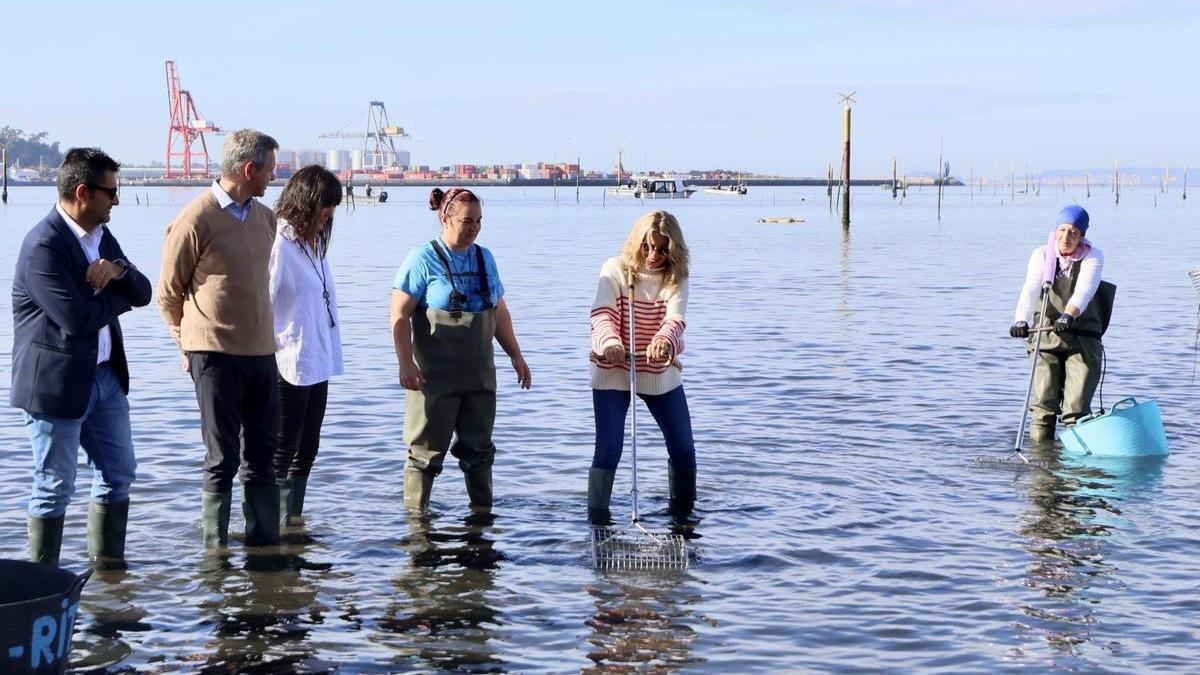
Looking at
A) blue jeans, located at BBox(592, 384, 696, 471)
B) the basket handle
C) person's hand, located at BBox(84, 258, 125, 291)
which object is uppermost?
person's hand, located at BBox(84, 258, 125, 291)

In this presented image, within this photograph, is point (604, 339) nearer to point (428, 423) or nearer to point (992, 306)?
point (428, 423)

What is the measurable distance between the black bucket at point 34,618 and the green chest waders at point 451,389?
9.03ft

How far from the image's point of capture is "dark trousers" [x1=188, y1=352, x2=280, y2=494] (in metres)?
6.80

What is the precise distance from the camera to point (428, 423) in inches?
314

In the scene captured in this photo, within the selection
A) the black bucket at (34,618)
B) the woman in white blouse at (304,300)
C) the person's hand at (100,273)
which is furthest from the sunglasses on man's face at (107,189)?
the black bucket at (34,618)

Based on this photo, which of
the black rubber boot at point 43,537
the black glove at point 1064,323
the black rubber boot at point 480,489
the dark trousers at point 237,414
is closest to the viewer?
the black rubber boot at point 43,537

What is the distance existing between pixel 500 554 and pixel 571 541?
48 cm

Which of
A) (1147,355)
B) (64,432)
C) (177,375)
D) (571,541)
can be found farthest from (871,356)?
(64,432)

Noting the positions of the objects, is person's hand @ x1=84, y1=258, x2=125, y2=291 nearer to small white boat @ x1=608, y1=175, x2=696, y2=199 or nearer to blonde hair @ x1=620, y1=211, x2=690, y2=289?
blonde hair @ x1=620, y1=211, x2=690, y2=289

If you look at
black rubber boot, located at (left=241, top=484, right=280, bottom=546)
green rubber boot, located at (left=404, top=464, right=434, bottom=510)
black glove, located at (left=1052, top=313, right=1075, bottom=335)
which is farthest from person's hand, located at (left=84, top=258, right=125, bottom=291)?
black glove, located at (left=1052, top=313, right=1075, bottom=335)

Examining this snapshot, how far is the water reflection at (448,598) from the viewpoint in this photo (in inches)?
245

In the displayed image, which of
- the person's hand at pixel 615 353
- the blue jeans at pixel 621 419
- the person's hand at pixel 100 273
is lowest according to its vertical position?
the blue jeans at pixel 621 419

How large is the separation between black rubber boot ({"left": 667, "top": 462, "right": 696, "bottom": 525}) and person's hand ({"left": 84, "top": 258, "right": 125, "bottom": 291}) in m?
3.58

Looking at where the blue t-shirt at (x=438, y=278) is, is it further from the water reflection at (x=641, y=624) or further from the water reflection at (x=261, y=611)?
the water reflection at (x=641, y=624)
